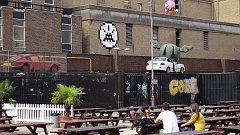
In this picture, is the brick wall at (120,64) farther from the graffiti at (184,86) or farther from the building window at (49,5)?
the building window at (49,5)

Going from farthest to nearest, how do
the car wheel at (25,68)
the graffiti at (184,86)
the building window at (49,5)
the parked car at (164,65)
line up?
the building window at (49,5) → the parked car at (164,65) → the graffiti at (184,86) → the car wheel at (25,68)

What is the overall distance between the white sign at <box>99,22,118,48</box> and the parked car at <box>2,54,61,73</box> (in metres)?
11.1

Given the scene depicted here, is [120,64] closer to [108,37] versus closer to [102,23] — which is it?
[102,23]

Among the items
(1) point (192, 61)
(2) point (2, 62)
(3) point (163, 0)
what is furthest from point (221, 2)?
(2) point (2, 62)

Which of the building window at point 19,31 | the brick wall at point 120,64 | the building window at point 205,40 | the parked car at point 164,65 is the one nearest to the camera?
the brick wall at point 120,64

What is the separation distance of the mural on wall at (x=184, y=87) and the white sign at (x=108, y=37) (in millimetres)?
10965

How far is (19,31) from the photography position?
46.0 meters

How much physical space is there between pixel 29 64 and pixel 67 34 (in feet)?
36.9

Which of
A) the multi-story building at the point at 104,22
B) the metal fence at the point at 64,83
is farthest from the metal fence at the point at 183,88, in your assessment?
the multi-story building at the point at 104,22

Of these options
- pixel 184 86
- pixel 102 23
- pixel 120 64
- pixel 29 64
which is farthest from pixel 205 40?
pixel 29 64

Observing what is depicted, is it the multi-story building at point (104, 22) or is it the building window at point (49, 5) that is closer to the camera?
the multi-story building at point (104, 22)

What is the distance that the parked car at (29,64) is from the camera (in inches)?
1513

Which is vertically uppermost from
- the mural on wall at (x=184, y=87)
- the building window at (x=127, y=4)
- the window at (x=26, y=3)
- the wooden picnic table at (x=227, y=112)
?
the building window at (x=127, y=4)

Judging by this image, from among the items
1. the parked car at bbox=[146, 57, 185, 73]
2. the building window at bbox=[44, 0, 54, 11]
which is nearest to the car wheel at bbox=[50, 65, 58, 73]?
the parked car at bbox=[146, 57, 185, 73]
